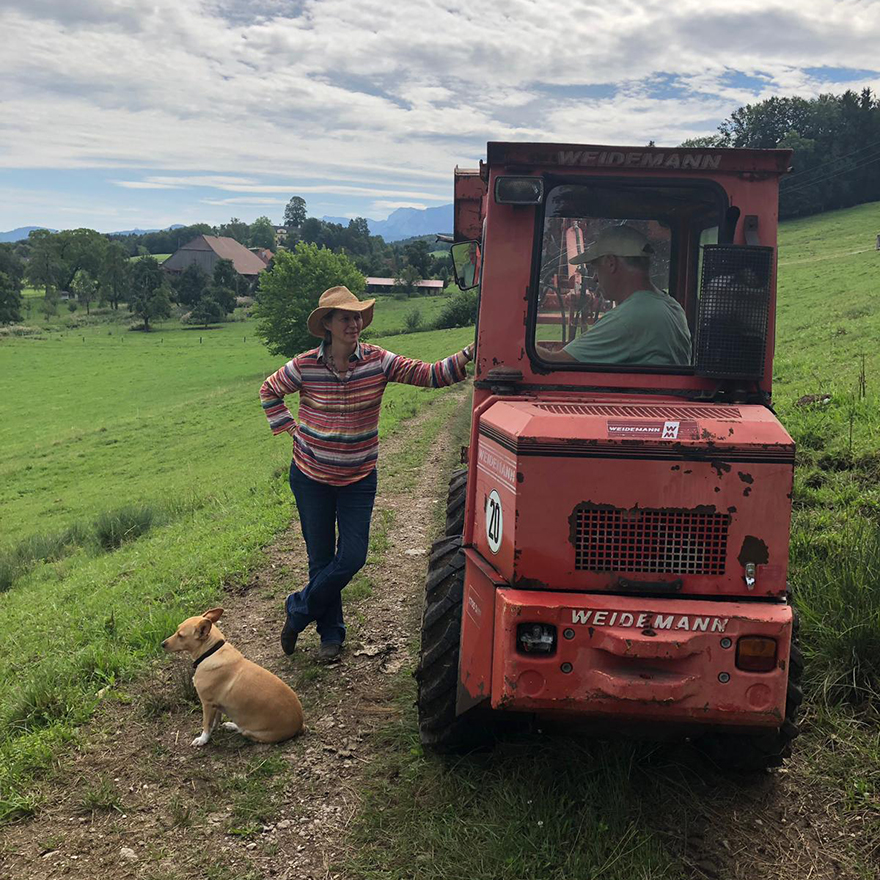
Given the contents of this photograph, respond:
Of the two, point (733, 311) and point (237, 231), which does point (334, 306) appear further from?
point (237, 231)

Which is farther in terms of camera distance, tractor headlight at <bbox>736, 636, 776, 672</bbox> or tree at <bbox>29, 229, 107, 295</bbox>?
tree at <bbox>29, 229, 107, 295</bbox>

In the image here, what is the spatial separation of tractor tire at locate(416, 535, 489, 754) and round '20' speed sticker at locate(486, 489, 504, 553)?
34cm

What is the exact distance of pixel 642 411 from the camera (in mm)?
3172

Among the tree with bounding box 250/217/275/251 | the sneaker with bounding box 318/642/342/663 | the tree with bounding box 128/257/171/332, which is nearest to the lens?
the sneaker with bounding box 318/642/342/663

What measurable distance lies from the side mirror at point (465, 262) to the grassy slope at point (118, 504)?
123 inches

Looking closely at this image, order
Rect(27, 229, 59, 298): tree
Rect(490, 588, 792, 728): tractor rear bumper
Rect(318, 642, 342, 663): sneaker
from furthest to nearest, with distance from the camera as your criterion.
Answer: Rect(27, 229, 59, 298): tree
Rect(318, 642, 342, 663): sneaker
Rect(490, 588, 792, 728): tractor rear bumper

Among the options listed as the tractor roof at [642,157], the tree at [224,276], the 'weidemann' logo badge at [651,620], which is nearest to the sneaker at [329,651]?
the 'weidemann' logo badge at [651,620]

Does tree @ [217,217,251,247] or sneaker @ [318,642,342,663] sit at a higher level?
tree @ [217,217,251,247]

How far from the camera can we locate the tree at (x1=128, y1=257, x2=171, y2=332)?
71375mm

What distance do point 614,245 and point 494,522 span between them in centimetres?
146

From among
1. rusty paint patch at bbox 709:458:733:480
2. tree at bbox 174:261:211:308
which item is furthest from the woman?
tree at bbox 174:261:211:308

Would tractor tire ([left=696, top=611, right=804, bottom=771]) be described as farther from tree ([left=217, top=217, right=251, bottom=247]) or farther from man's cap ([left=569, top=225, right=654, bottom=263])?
tree ([left=217, top=217, right=251, bottom=247])

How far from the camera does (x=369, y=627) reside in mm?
5383

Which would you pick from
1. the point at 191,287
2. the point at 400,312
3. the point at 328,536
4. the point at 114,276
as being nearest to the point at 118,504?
the point at 328,536
